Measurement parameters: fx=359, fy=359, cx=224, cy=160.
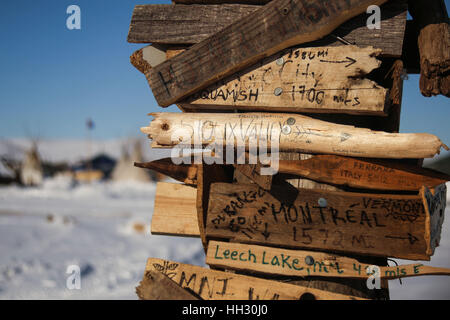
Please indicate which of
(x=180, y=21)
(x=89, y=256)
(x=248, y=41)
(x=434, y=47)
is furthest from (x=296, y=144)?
(x=89, y=256)

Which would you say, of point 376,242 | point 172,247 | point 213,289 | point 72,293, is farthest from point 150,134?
point 172,247

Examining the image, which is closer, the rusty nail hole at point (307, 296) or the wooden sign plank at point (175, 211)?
the rusty nail hole at point (307, 296)

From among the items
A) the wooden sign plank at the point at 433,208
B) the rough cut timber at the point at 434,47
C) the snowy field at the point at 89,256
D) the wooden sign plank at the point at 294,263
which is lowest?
the snowy field at the point at 89,256

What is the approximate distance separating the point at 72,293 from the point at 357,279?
409 cm

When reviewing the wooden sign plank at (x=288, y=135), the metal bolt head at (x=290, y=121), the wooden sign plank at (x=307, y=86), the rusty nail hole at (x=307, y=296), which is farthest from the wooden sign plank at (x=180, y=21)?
the rusty nail hole at (x=307, y=296)

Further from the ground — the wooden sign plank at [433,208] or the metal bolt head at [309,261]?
the wooden sign plank at [433,208]

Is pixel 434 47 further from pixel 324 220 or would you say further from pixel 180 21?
pixel 180 21

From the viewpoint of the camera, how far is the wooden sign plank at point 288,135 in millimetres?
1896

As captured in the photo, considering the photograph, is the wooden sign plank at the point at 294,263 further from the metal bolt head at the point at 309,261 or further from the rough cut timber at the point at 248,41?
the rough cut timber at the point at 248,41

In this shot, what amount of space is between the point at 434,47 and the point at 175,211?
1829 mm

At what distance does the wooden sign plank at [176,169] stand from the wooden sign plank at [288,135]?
116 mm

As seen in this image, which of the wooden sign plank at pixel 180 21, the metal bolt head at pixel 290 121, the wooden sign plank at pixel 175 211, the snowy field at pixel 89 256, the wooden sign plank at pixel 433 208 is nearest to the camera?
the wooden sign plank at pixel 433 208

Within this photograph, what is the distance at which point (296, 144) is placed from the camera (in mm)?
2078
